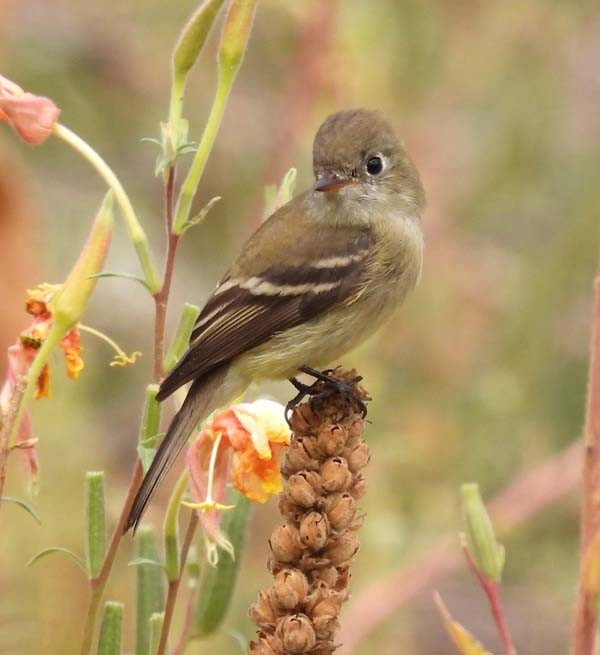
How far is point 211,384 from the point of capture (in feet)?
8.82

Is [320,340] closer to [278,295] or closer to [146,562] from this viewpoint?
[278,295]

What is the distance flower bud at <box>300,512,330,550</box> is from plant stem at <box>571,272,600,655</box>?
0.41m

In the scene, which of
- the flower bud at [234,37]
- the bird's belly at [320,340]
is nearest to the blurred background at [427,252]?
the bird's belly at [320,340]

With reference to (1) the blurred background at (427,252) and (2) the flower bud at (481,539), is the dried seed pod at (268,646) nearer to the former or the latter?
(2) the flower bud at (481,539)

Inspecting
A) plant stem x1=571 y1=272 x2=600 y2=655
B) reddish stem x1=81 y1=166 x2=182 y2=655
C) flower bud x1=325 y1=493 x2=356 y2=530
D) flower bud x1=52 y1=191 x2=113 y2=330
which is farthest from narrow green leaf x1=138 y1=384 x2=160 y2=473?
plant stem x1=571 y1=272 x2=600 y2=655

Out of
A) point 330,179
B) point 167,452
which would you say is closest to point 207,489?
point 167,452

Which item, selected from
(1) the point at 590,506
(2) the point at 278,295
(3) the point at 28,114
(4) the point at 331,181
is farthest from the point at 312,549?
(4) the point at 331,181

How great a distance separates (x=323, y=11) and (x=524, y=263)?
1.37 m

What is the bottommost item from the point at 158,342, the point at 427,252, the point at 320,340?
the point at 158,342

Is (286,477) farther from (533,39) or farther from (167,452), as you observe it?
(533,39)

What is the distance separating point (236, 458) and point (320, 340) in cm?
132

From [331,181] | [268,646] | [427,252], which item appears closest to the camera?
[268,646]

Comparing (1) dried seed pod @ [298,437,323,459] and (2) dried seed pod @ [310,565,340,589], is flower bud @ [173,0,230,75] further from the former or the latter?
(2) dried seed pod @ [310,565,340,589]

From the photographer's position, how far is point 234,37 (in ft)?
6.10
